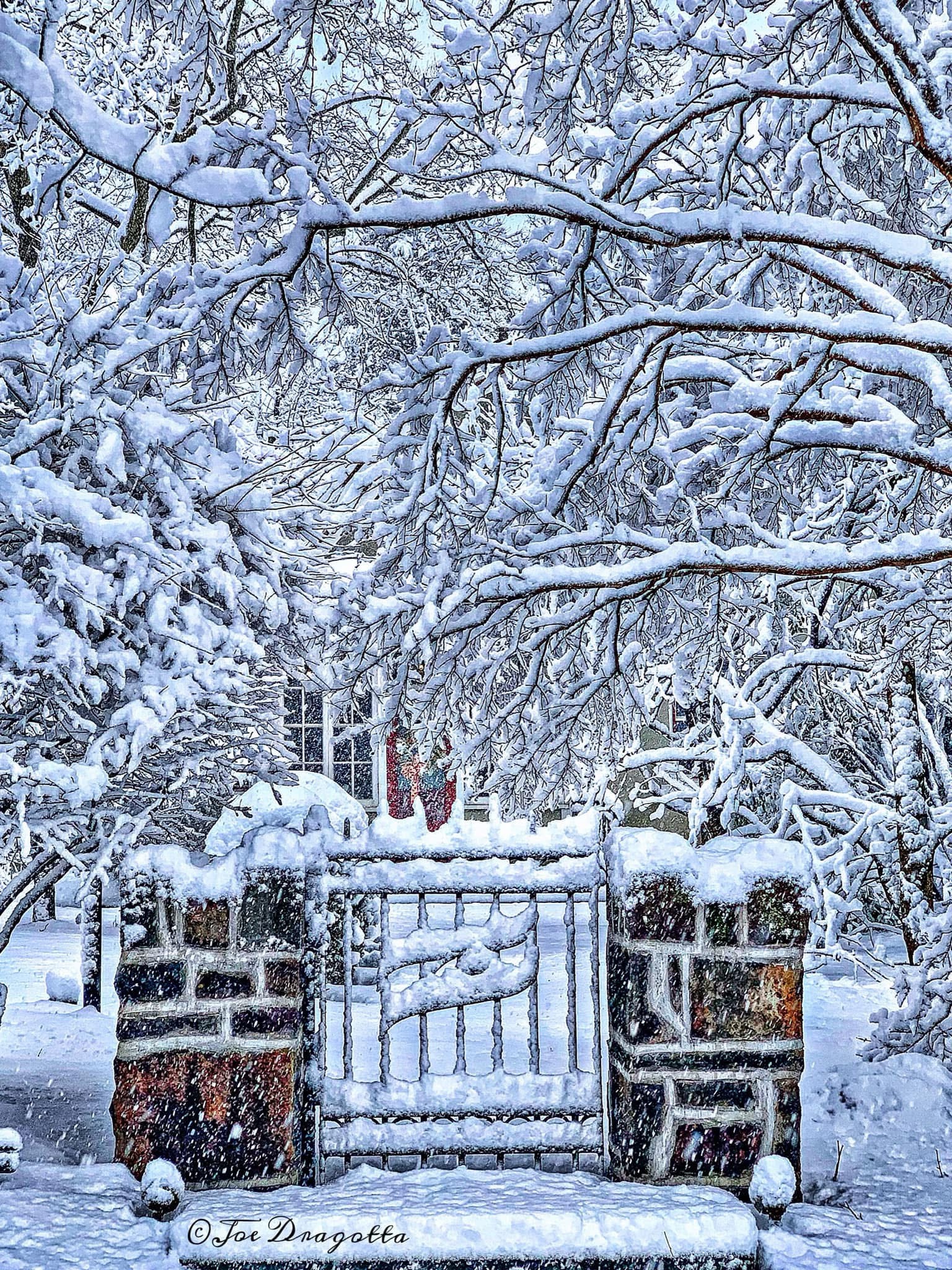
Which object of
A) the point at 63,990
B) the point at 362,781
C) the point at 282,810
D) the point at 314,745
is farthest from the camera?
the point at 314,745

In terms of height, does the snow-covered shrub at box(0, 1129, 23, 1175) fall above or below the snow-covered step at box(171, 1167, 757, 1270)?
above

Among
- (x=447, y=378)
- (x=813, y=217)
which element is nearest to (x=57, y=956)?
(x=447, y=378)

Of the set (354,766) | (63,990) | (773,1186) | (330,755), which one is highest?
(330,755)

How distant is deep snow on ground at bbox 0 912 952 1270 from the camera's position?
3049 mm

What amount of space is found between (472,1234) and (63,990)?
4.93 meters

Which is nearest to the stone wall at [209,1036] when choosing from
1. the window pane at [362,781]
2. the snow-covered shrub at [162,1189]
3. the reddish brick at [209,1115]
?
the reddish brick at [209,1115]

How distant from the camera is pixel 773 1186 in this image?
3.21m

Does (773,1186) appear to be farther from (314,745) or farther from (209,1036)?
(314,745)

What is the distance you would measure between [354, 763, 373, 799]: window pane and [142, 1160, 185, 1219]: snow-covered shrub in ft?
35.8

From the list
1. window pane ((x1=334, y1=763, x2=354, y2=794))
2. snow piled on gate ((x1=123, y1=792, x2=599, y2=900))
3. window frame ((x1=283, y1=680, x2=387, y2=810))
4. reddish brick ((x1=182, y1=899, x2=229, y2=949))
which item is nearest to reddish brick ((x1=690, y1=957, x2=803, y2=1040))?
snow piled on gate ((x1=123, y1=792, x2=599, y2=900))

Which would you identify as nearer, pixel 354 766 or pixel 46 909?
pixel 46 909

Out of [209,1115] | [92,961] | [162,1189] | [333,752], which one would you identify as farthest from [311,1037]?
[333,752]

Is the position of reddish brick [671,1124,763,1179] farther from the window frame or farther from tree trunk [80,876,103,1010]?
the window frame

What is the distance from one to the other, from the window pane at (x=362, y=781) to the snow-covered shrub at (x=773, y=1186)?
11.1m
